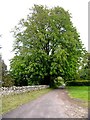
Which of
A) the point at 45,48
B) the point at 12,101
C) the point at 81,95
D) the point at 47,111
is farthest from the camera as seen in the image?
the point at 45,48

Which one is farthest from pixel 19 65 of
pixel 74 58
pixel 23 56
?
pixel 74 58

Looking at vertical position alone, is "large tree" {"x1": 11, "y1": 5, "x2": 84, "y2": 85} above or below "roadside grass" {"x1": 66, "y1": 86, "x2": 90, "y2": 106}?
above

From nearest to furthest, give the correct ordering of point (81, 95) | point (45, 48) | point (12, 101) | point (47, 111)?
point (47, 111), point (12, 101), point (81, 95), point (45, 48)

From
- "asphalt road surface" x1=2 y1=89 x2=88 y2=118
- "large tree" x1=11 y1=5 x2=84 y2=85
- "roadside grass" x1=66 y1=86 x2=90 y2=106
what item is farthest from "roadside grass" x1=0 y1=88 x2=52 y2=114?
"large tree" x1=11 y1=5 x2=84 y2=85

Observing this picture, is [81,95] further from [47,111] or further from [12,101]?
[47,111]

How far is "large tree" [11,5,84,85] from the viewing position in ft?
159

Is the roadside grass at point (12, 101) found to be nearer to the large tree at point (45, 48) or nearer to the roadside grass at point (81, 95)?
the roadside grass at point (81, 95)

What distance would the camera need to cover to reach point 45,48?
168ft

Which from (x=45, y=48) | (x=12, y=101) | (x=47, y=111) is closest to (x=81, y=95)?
(x=12, y=101)

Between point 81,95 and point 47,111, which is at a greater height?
point 81,95

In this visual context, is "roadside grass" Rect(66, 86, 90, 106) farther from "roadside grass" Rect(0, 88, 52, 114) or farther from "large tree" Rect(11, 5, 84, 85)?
"large tree" Rect(11, 5, 84, 85)

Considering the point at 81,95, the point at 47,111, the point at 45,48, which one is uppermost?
the point at 45,48

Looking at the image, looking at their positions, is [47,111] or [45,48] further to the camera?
[45,48]

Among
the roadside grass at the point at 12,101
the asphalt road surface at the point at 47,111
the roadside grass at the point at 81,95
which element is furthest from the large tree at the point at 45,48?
the asphalt road surface at the point at 47,111
